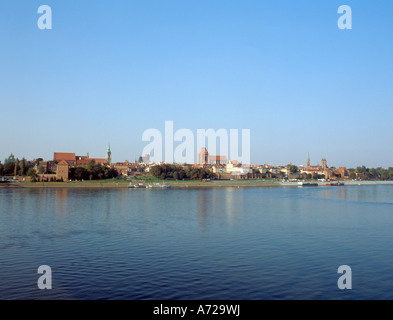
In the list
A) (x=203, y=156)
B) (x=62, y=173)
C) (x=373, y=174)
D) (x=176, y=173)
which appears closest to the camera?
(x=62, y=173)

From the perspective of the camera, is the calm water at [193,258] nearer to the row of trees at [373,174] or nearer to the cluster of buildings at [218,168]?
the cluster of buildings at [218,168]

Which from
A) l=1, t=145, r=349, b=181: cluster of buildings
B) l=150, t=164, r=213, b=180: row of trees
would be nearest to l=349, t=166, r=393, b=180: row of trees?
l=1, t=145, r=349, b=181: cluster of buildings

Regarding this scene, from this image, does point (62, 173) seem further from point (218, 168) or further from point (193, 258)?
point (193, 258)

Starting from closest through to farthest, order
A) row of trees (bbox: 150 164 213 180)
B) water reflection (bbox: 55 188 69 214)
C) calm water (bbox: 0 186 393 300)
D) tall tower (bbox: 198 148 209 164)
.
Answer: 1. calm water (bbox: 0 186 393 300)
2. water reflection (bbox: 55 188 69 214)
3. row of trees (bbox: 150 164 213 180)
4. tall tower (bbox: 198 148 209 164)

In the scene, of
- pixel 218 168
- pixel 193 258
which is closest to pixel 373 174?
pixel 218 168

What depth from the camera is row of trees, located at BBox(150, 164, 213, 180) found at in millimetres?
97312

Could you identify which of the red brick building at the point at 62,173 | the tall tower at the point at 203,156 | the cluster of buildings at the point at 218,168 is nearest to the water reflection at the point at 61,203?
the red brick building at the point at 62,173

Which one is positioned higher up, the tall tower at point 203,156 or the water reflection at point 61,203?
the tall tower at point 203,156

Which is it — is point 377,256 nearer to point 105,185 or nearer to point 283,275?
point 283,275

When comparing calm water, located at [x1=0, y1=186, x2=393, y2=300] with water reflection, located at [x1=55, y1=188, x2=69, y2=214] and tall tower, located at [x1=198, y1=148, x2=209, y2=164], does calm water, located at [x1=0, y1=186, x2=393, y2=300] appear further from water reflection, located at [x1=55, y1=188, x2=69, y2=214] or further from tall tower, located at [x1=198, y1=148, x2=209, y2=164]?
tall tower, located at [x1=198, y1=148, x2=209, y2=164]

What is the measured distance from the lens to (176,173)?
325 feet

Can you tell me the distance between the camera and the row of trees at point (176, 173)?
97312mm

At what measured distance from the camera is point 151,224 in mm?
21438

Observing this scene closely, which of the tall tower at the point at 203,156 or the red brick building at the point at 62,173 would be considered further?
the tall tower at the point at 203,156
